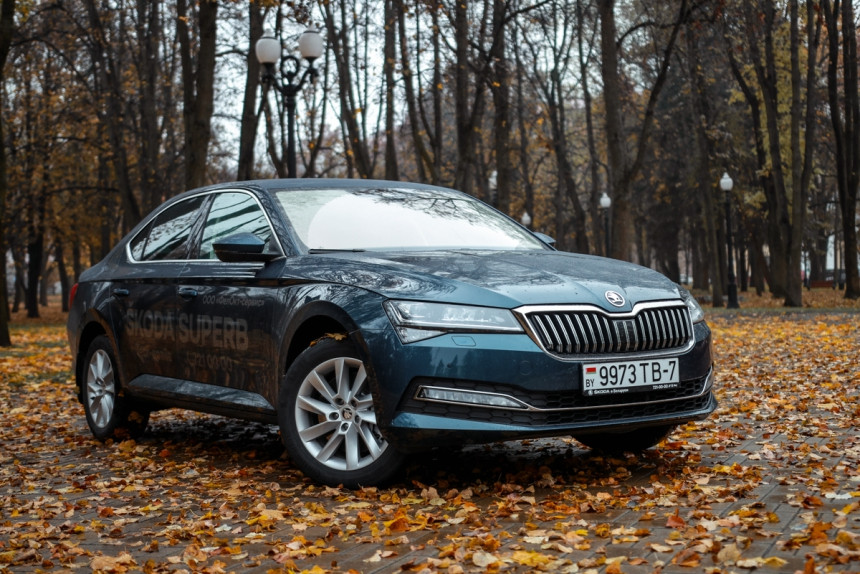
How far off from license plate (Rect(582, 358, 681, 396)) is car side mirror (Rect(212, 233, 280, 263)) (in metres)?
2.05

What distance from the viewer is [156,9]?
28.7m

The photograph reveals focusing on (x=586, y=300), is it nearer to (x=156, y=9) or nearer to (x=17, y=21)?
(x=156, y=9)

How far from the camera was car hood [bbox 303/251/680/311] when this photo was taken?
5.43 metres

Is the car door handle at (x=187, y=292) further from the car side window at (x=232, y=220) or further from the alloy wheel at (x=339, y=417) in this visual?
the alloy wheel at (x=339, y=417)

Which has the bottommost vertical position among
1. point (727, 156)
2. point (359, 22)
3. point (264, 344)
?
point (264, 344)

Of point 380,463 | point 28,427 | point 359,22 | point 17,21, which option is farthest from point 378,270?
point 17,21

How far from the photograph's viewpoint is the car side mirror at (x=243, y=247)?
6270mm

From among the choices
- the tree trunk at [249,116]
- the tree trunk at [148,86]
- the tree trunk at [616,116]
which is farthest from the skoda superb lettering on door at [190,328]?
the tree trunk at [148,86]

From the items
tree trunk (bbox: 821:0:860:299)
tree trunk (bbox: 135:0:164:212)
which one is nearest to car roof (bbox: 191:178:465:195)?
tree trunk (bbox: 135:0:164:212)

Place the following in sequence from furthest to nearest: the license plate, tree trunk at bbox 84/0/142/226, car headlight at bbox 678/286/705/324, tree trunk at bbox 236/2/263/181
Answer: tree trunk at bbox 84/0/142/226 → tree trunk at bbox 236/2/263/181 → car headlight at bbox 678/286/705/324 → the license plate

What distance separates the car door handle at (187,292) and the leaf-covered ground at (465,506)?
1074mm

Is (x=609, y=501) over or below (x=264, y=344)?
below

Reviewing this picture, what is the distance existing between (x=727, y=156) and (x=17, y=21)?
2180cm

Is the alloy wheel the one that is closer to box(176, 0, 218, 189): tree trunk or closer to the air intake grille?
the air intake grille
